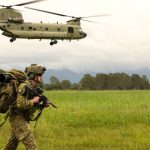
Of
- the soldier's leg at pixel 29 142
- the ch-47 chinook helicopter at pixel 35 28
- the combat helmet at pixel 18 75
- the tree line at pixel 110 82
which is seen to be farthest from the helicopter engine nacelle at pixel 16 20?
the tree line at pixel 110 82

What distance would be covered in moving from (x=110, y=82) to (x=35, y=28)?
10635 cm

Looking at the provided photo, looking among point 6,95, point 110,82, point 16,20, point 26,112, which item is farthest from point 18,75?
point 110,82

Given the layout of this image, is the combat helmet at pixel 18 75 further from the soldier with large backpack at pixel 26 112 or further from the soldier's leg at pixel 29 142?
the soldier's leg at pixel 29 142

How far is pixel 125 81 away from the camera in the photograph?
506ft

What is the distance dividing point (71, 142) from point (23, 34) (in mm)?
34038

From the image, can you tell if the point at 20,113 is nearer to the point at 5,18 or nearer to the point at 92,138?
the point at 92,138

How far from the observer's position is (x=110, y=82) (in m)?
154

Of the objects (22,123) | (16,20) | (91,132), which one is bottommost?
(91,132)

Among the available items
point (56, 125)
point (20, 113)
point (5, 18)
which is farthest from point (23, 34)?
point (20, 113)

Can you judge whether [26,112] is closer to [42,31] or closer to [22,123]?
[22,123]

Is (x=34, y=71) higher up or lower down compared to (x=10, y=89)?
higher up

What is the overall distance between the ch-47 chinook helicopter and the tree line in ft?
306

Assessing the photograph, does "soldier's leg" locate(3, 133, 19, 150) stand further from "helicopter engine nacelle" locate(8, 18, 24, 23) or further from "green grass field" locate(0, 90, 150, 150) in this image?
"helicopter engine nacelle" locate(8, 18, 24, 23)

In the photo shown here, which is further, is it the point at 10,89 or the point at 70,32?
the point at 70,32
